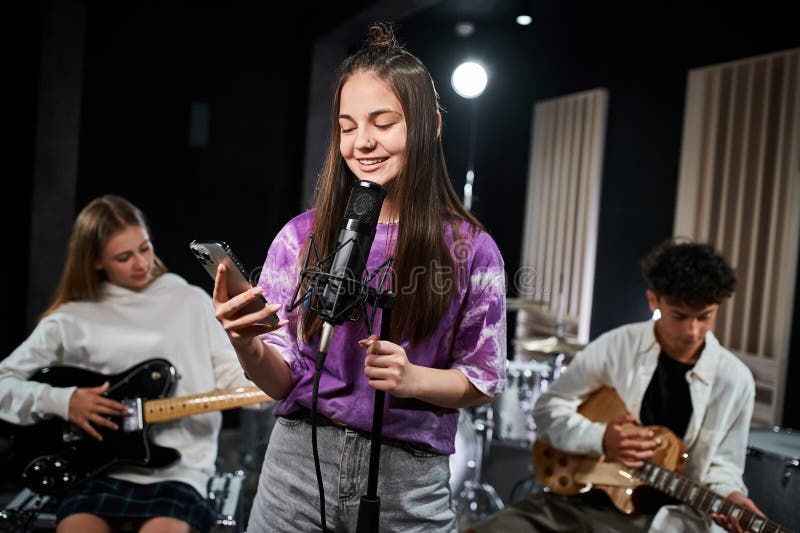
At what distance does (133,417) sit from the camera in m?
2.65

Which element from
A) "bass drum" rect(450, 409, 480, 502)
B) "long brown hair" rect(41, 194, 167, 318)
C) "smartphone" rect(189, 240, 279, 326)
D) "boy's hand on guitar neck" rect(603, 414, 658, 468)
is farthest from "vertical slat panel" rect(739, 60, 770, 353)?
"smartphone" rect(189, 240, 279, 326)

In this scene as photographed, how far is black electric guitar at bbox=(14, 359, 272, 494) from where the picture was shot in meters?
2.58

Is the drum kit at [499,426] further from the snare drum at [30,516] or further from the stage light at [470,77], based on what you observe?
the snare drum at [30,516]

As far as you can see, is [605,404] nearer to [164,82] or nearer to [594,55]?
[164,82]

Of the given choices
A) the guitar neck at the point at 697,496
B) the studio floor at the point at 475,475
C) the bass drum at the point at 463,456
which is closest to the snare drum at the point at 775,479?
the studio floor at the point at 475,475

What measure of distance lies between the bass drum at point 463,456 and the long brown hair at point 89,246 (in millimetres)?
2230

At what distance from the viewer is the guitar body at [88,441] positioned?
8.43 ft

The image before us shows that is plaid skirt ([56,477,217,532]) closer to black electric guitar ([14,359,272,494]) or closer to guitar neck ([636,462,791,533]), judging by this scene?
black electric guitar ([14,359,272,494])

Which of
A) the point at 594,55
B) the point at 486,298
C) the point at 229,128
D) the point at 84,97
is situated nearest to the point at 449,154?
the point at 594,55

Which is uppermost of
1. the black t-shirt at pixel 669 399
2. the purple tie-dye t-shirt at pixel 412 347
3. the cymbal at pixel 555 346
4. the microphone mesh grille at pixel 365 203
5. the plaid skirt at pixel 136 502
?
the microphone mesh grille at pixel 365 203

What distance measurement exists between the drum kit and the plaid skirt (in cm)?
196

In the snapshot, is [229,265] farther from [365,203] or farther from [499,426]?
[499,426]

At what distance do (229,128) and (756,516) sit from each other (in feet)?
15.2

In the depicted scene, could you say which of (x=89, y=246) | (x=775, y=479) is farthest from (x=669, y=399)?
(x=89, y=246)
